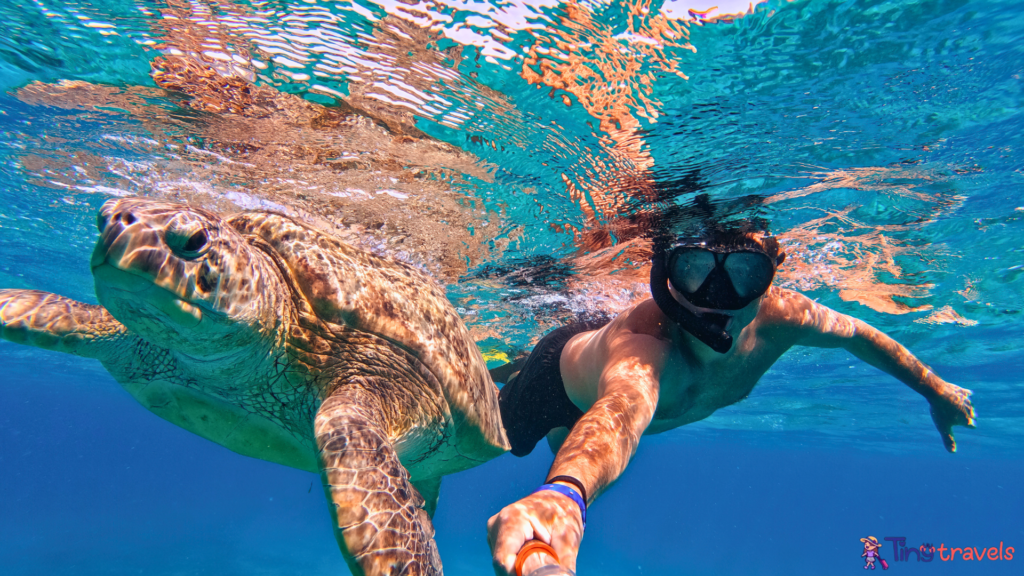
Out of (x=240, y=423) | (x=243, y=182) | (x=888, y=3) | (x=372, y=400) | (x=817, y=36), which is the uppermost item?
(x=888, y=3)

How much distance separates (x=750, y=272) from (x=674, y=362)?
3.25 ft

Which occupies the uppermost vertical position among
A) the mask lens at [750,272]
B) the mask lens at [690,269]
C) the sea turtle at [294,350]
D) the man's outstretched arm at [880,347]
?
the mask lens at [750,272]

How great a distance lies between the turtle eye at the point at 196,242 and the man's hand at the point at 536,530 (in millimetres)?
2165

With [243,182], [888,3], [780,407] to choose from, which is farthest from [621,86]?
[780,407]

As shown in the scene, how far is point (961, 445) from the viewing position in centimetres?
2614

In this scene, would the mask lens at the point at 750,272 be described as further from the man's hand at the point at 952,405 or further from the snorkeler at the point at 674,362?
the man's hand at the point at 952,405

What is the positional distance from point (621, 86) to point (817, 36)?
173cm

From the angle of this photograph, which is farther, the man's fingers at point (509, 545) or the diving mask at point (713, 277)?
the diving mask at point (713, 277)

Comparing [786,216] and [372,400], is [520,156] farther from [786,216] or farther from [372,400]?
[786,216]

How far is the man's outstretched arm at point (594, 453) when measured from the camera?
1.39 m

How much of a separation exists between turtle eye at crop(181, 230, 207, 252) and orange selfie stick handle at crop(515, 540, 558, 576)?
230 centimetres

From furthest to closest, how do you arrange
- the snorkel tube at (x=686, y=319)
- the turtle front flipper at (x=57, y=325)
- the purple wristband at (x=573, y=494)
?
the turtle front flipper at (x=57, y=325)
the snorkel tube at (x=686, y=319)
the purple wristband at (x=573, y=494)

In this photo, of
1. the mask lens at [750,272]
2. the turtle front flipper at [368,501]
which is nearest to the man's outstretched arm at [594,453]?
the mask lens at [750,272]

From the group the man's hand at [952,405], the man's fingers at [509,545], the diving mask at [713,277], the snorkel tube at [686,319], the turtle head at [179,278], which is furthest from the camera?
the man's hand at [952,405]
